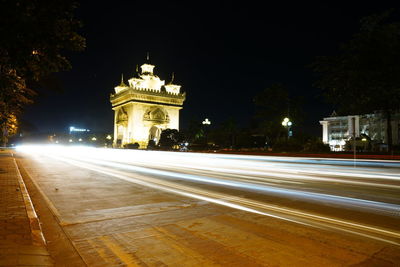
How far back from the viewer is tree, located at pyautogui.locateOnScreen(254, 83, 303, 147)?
45344 millimetres

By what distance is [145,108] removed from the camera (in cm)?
7188

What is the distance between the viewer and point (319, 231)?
16.8ft

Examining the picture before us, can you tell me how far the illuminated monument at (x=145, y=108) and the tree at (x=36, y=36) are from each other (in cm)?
6217

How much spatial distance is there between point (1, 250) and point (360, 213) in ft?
21.6

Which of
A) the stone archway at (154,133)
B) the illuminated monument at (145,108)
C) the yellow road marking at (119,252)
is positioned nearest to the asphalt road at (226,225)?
the yellow road marking at (119,252)

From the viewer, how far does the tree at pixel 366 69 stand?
19.4m

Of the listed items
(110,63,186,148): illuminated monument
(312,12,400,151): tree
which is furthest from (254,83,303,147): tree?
(110,63,186,148): illuminated monument

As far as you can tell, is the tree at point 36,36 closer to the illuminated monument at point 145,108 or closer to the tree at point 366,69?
the tree at point 366,69

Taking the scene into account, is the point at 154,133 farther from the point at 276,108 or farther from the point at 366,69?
the point at 366,69

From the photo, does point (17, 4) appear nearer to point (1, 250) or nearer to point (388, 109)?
point (1, 250)

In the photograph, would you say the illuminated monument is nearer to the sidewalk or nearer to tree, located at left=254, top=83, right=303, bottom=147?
tree, located at left=254, top=83, right=303, bottom=147

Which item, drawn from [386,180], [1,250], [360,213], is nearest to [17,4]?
[1,250]

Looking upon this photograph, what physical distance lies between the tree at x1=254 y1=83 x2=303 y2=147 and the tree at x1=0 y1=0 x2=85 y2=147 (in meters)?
40.5

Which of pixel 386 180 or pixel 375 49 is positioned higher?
pixel 375 49
